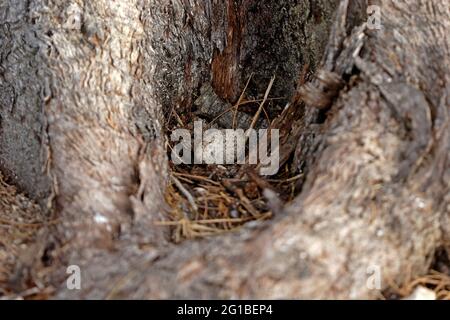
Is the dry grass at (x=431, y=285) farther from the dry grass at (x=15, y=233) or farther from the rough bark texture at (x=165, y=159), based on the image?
the dry grass at (x=15, y=233)

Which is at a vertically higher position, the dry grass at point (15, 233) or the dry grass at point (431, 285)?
the dry grass at point (15, 233)

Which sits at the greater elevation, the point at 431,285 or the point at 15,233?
the point at 15,233

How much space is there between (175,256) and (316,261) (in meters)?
0.35

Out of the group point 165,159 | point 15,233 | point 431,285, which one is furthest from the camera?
point 165,159

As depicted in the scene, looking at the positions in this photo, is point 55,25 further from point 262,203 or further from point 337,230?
point 337,230

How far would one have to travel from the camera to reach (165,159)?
6.05 ft

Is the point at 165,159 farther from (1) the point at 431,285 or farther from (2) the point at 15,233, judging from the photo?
(1) the point at 431,285

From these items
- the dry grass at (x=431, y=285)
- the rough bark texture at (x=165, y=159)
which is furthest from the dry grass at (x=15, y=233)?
the dry grass at (x=431, y=285)

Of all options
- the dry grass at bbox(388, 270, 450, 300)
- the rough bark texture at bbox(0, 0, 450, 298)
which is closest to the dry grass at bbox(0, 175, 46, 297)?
the rough bark texture at bbox(0, 0, 450, 298)

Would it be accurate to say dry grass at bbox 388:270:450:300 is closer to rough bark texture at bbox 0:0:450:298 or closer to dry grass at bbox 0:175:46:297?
rough bark texture at bbox 0:0:450:298

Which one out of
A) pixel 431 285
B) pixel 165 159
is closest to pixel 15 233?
pixel 165 159

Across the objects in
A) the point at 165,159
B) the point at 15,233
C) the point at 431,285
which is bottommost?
the point at 431,285

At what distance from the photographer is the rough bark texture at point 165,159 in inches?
56.5
